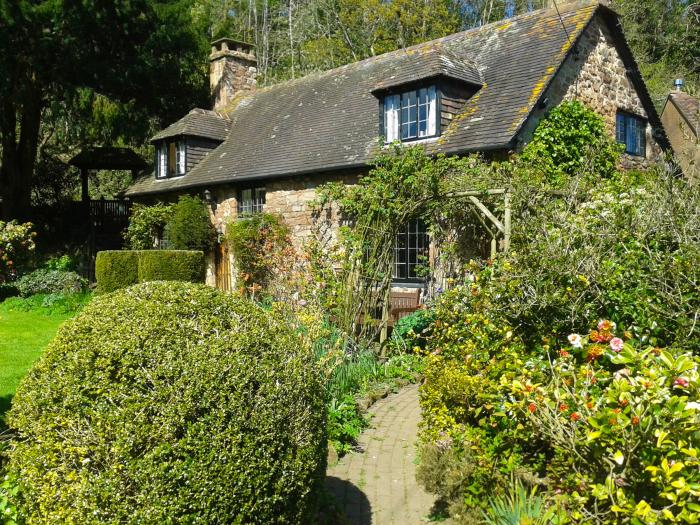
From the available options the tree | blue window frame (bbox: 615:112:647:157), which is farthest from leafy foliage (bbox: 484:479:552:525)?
the tree

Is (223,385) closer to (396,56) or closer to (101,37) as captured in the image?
(396,56)

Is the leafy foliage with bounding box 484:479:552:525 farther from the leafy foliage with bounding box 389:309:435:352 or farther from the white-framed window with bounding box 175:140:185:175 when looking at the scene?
the white-framed window with bounding box 175:140:185:175

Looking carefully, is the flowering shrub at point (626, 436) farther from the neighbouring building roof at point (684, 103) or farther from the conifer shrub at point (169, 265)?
the neighbouring building roof at point (684, 103)

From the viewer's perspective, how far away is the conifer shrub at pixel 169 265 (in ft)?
49.5

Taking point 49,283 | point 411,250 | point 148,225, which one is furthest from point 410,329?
point 148,225

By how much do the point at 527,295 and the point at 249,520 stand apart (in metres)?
2.63

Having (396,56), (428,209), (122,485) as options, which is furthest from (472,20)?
(122,485)

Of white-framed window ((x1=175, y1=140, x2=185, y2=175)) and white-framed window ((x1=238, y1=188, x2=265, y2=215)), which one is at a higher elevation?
white-framed window ((x1=175, y1=140, x2=185, y2=175))

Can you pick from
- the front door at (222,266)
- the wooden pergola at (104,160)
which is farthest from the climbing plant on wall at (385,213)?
the wooden pergola at (104,160)

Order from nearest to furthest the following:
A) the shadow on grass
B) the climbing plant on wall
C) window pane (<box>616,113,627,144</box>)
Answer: the shadow on grass, the climbing plant on wall, window pane (<box>616,113,627,144</box>)

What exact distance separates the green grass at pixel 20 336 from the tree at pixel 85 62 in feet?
25.3

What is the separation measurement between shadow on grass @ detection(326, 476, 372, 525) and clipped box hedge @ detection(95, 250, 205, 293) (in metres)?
10.8

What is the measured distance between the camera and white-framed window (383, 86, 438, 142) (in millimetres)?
13320

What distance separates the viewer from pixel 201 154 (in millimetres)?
20203
